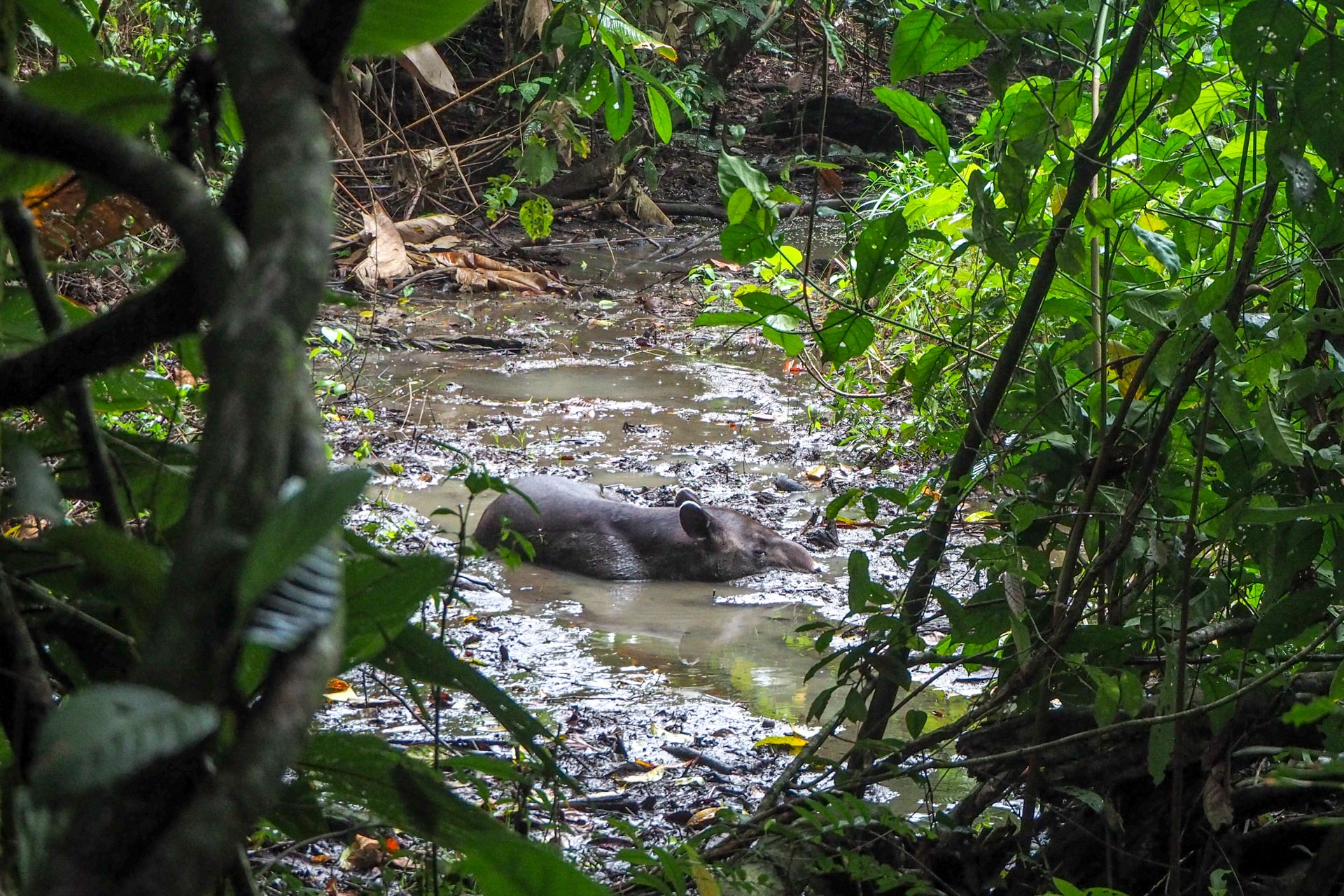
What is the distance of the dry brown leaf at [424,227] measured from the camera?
11.4m

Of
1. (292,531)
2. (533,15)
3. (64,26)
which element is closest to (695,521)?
(64,26)

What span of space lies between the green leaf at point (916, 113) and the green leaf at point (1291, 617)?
0.96 m

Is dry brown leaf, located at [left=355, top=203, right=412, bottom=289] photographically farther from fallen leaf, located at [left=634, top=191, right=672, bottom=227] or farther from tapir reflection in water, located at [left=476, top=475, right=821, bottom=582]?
tapir reflection in water, located at [left=476, top=475, right=821, bottom=582]

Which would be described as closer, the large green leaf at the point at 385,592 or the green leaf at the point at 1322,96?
the large green leaf at the point at 385,592

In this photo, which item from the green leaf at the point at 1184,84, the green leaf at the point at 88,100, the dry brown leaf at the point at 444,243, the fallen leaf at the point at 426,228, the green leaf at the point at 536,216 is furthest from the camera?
the fallen leaf at the point at 426,228

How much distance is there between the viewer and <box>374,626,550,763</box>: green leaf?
2.74 ft

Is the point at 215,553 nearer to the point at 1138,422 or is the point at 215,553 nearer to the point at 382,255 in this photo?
the point at 1138,422

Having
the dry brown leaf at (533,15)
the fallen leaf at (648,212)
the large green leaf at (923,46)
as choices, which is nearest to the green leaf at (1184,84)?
the large green leaf at (923,46)

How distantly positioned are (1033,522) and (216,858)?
1.98 m

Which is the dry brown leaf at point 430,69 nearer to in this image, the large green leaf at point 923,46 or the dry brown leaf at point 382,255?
the dry brown leaf at point 382,255

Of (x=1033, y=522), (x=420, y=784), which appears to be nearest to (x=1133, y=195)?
(x=1033, y=522)

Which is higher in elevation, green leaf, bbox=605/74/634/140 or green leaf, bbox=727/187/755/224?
green leaf, bbox=605/74/634/140

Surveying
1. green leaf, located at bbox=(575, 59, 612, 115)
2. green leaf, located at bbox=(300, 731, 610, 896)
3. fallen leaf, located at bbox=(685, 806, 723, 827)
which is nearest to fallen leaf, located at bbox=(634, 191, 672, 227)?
fallen leaf, located at bbox=(685, 806, 723, 827)

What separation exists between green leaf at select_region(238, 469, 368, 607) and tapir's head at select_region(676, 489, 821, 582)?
4.87 m
